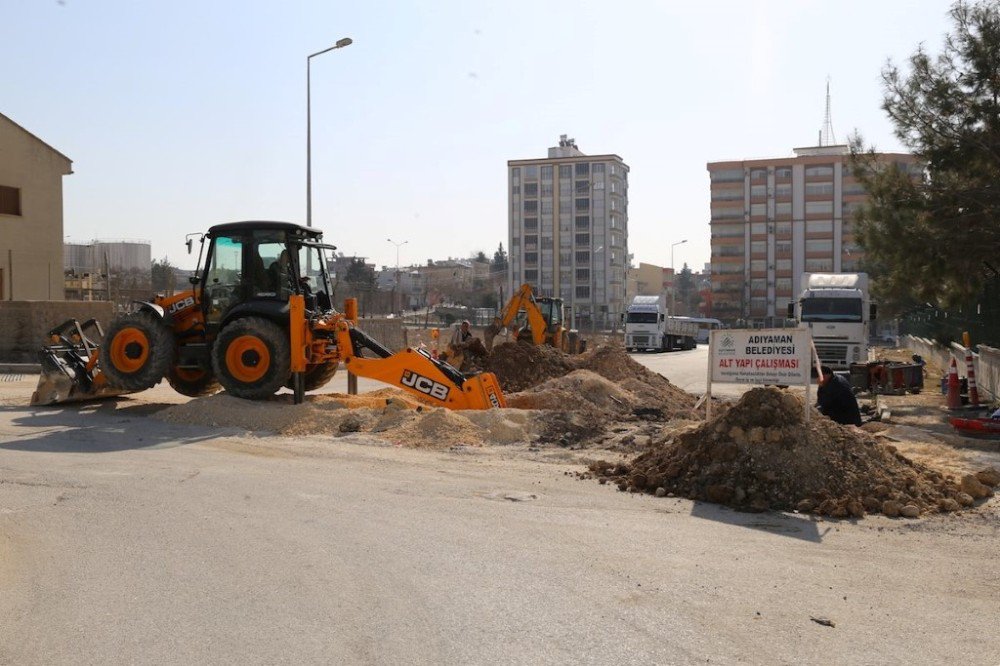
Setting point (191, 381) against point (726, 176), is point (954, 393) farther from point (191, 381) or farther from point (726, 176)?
point (726, 176)

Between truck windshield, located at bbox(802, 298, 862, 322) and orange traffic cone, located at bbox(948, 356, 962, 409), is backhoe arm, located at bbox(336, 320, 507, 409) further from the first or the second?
truck windshield, located at bbox(802, 298, 862, 322)

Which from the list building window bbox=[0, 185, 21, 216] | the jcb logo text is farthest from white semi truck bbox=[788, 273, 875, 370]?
building window bbox=[0, 185, 21, 216]

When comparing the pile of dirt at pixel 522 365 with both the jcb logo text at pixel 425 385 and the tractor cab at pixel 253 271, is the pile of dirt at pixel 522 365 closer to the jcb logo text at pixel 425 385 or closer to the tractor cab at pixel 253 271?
the jcb logo text at pixel 425 385

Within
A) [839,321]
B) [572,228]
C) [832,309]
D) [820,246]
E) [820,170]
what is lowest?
[839,321]

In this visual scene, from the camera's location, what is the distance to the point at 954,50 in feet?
67.8

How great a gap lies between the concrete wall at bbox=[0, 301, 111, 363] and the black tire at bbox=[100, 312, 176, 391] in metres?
14.1

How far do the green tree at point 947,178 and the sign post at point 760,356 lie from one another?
10129mm

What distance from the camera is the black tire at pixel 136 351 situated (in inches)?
616

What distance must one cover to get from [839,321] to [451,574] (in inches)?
920

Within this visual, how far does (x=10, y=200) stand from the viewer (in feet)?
136

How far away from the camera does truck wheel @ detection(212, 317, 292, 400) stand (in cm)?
1512

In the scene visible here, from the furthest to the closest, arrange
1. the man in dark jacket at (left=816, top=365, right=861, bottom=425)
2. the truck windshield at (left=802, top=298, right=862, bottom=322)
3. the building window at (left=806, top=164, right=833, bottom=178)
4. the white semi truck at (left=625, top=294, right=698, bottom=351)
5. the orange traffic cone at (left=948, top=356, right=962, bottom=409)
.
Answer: the building window at (left=806, top=164, right=833, bottom=178) < the white semi truck at (left=625, top=294, right=698, bottom=351) < the truck windshield at (left=802, top=298, right=862, bottom=322) < the orange traffic cone at (left=948, top=356, right=962, bottom=409) < the man in dark jacket at (left=816, top=365, right=861, bottom=425)

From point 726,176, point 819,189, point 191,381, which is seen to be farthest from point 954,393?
point 726,176

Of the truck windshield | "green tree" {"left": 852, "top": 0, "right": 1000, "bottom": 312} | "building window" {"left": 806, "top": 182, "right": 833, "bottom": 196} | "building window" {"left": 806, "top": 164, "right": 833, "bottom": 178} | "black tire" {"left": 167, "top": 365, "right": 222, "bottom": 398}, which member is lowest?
"black tire" {"left": 167, "top": 365, "right": 222, "bottom": 398}
